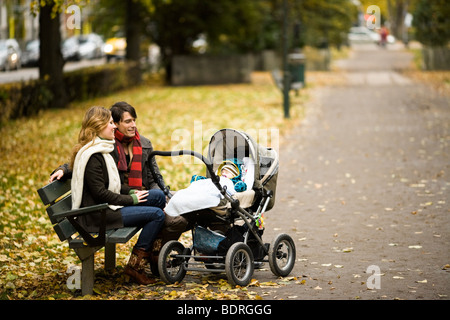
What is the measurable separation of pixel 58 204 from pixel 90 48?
155 feet

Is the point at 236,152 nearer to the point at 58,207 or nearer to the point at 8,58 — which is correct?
the point at 58,207

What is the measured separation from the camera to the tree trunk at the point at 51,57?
2270 cm

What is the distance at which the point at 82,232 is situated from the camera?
6.11 meters

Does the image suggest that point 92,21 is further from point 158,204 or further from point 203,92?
point 158,204

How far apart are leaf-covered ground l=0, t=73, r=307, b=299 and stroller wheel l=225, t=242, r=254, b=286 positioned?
0.29 ft

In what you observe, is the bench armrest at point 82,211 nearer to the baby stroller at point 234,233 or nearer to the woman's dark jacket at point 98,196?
the woman's dark jacket at point 98,196

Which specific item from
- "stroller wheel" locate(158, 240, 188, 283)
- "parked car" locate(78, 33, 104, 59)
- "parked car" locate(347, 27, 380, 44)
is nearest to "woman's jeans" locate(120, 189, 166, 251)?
"stroller wheel" locate(158, 240, 188, 283)

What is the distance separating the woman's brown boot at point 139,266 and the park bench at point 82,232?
0.83 ft

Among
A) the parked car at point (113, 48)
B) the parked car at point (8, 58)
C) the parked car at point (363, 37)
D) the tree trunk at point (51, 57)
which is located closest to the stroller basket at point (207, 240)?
the tree trunk at point (51, 57)

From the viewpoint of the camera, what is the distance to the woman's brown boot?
654cm

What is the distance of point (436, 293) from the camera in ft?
20.1

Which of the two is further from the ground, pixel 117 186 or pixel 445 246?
pixel 117 186

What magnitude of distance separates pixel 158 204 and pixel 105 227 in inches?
24.8

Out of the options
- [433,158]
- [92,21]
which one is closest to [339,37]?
[92,21]
